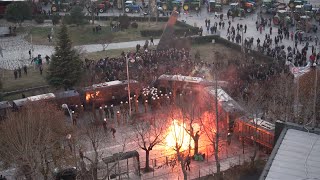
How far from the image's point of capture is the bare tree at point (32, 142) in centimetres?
2169

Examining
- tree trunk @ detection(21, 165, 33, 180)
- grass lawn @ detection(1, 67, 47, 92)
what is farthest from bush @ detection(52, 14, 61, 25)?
tree trunk @ detection(21, 165, 33, 180)

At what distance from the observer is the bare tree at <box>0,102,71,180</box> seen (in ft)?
71.2

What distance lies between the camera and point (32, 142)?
73.6 ft

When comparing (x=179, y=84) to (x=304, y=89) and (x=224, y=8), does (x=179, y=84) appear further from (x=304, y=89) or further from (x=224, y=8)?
(x=224, y=8)

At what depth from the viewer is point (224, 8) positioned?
67500 millimetres

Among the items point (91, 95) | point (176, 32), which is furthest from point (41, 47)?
point (91, 95)

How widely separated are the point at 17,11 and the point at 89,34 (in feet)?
29.8

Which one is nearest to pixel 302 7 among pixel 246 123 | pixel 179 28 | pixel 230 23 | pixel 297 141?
pixel 230 23

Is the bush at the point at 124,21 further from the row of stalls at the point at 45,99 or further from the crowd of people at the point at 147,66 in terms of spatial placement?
the row of stalls at the point at 45,99

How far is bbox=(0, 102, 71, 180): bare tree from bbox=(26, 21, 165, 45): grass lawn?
27300 millimetres

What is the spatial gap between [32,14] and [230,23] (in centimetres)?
2304

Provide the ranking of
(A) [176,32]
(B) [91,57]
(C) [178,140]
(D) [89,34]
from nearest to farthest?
(C) [178,140] < (B) [91,57] < (D) [89,34] < (A) [176,32]

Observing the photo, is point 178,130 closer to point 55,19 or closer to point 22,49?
point 22,49

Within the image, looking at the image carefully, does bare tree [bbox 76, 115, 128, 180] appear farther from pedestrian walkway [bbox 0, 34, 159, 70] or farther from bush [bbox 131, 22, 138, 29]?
bush [bbox 131, 22, 138, 29]
